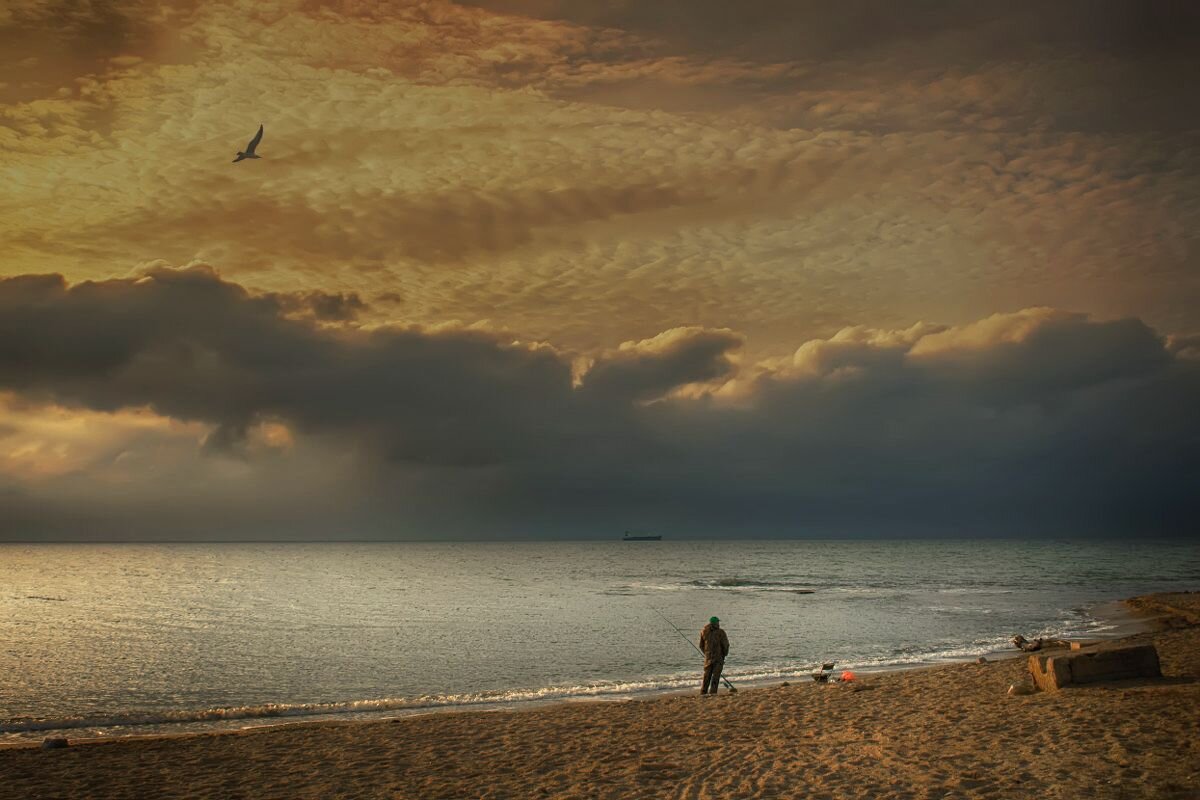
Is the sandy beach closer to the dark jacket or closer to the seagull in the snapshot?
the dark jacket

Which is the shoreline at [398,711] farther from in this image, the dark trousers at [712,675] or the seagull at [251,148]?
the seagull at [251,148]

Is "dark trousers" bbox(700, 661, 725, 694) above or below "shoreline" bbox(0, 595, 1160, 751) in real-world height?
above

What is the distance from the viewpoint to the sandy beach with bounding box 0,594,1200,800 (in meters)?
11.3

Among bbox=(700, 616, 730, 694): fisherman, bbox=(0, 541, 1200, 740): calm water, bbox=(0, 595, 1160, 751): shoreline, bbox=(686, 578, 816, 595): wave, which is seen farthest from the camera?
bbox=(686, 578, 816, 595): wave

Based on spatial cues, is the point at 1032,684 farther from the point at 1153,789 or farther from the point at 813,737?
the point at 1153,789

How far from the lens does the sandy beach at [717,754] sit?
1127cm

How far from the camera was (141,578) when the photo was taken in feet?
335

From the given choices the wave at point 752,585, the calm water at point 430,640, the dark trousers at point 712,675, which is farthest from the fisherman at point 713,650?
the wave at point 752,585

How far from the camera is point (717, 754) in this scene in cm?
1361

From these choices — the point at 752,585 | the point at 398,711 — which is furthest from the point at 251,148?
the point at 752,585

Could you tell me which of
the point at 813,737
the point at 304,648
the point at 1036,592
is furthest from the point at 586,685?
the point at 1036,592

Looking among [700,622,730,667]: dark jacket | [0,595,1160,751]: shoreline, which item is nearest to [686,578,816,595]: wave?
[0,595,1160,751]: shoreline

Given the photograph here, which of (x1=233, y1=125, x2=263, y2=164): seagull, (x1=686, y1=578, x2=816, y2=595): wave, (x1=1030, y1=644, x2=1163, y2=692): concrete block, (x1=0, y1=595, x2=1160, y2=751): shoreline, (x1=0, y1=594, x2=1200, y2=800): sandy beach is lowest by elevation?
(x1=0, y1=595, x2=1160, y2=751): shoreline

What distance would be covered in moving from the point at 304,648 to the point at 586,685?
16658 millimetres
